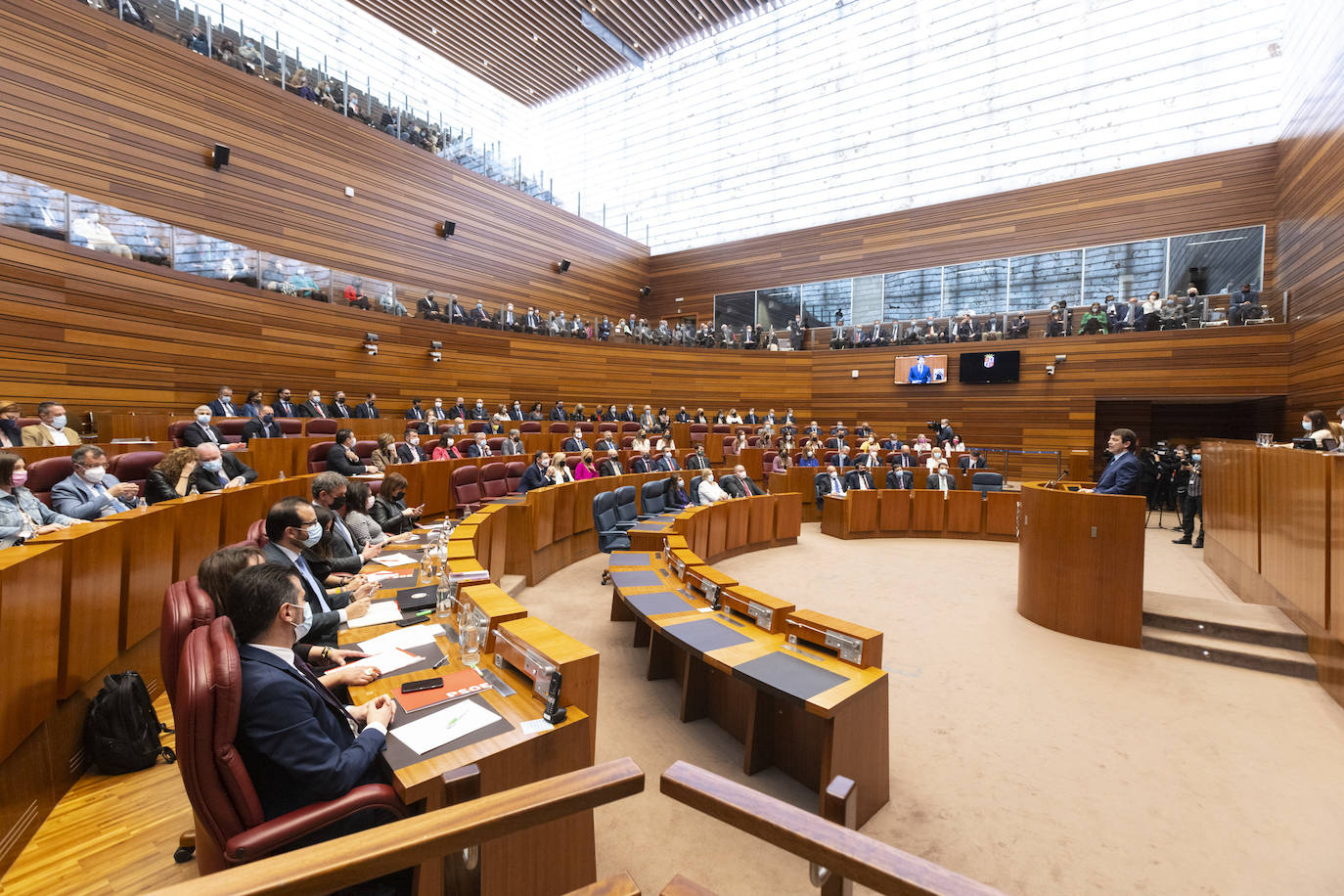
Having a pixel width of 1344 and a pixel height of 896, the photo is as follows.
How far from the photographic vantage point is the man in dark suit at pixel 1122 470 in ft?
14.1

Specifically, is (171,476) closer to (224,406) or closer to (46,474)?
(46,474)

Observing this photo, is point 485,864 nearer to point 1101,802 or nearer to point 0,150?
point 1101,802

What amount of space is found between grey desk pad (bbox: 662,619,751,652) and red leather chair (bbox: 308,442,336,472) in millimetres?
5014

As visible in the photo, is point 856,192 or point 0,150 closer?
point 0,150

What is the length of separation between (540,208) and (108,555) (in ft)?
46.6

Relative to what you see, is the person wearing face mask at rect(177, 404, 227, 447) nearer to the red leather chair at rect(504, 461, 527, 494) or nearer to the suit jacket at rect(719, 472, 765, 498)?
the red leather chair at rect(504, 461, 527, 494)

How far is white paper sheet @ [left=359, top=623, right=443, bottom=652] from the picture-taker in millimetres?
2213

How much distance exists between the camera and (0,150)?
7.04 metres

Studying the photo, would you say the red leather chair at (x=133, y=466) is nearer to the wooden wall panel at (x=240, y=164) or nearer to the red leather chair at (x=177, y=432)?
the red leather chair at (x=177, y=432)

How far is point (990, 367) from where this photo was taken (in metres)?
12.7

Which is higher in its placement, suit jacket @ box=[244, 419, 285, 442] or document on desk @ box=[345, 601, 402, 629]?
suit jacket @ box=[244, 419, 285, 442]

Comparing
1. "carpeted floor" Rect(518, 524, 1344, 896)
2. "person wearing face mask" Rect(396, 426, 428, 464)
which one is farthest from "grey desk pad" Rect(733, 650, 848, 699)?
"person wearing face mask" Rect(396, 426, 428, 464)

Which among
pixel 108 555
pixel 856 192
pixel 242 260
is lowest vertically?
pixel 108 555

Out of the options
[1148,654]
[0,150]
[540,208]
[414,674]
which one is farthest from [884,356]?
[0,150]
